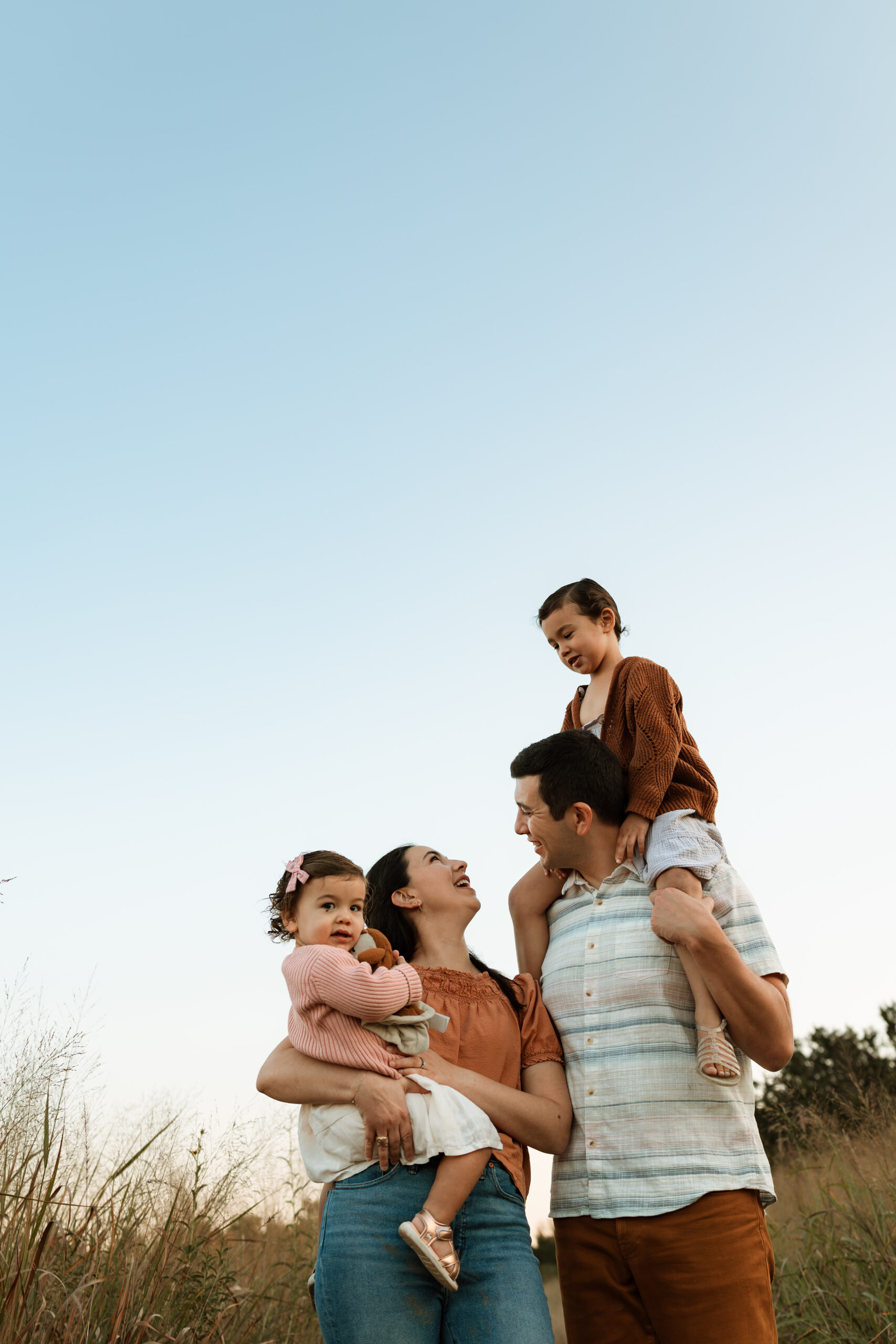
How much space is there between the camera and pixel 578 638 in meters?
4.25

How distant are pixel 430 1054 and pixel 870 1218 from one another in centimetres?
377

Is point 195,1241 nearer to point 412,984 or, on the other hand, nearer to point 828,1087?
point 412,984

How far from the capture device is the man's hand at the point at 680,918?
274 cm

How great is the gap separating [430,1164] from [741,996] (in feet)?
2.86

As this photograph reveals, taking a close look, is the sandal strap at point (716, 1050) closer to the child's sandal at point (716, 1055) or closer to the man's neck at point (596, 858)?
the child's sandal at point (716, 1055)

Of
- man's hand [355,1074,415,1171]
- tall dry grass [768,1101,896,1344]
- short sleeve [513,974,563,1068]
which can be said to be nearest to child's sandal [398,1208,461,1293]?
man's hand [355,1074,415,1171]

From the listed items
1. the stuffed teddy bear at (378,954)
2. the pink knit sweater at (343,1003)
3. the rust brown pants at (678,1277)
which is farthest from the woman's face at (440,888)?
the rust brown pants at (678,1277)

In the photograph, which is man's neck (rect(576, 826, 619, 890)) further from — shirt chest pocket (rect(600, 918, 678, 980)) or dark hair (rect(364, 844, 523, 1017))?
dark hair (rect(364, 844, 523, 1017))

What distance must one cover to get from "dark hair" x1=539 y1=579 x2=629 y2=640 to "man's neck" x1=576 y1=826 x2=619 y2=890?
124 cm

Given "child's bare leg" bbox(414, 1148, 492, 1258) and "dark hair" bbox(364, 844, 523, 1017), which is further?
"dark hair" bbox(364, 844, 523, 1017)

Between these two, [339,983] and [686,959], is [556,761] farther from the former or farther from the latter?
[339,983]

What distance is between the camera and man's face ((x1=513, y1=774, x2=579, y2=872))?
10.5 ft

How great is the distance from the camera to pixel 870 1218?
5.34m

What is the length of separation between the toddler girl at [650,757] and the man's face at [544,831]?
169 millimetres
